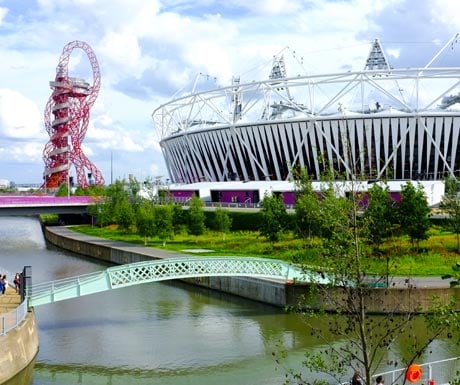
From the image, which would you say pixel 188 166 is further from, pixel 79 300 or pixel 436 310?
pixel 436 310

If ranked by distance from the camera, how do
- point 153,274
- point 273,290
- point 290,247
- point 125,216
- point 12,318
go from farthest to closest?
point 125,216
point 290,247
point 273,290
point 153,274
point 12,318

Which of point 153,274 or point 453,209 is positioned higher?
point 453,209

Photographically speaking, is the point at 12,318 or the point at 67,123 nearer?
the point at 12,318

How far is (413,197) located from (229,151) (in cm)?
4803

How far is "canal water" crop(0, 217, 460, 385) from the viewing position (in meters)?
21.1

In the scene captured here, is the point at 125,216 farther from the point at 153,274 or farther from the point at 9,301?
the point at 9,301

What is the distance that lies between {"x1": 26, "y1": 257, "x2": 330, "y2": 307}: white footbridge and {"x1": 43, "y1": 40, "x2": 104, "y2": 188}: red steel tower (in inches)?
3169

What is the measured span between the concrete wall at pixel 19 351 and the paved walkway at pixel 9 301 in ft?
4.27

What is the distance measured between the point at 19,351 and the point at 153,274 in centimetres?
815

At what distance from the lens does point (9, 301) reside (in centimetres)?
2398

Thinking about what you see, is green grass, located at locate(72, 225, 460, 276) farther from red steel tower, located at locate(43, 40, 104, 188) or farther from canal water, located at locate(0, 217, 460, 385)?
red steel tower, located at locate(43, 40, 104, 188)

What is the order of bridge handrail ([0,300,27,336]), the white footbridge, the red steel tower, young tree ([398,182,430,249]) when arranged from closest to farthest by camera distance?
bridge handrail ([0,300,27,336]) < the white footbridge < young tree ([398,182,430,249]) < the red steel tower

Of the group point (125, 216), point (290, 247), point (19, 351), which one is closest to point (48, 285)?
point (19, 351)

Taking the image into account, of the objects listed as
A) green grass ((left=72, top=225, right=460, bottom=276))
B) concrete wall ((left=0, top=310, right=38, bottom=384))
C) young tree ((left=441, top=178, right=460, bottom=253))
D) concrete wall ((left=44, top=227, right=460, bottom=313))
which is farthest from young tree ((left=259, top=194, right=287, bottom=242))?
concrete wall ((left=0, top=310, right=38, bottom=384))
